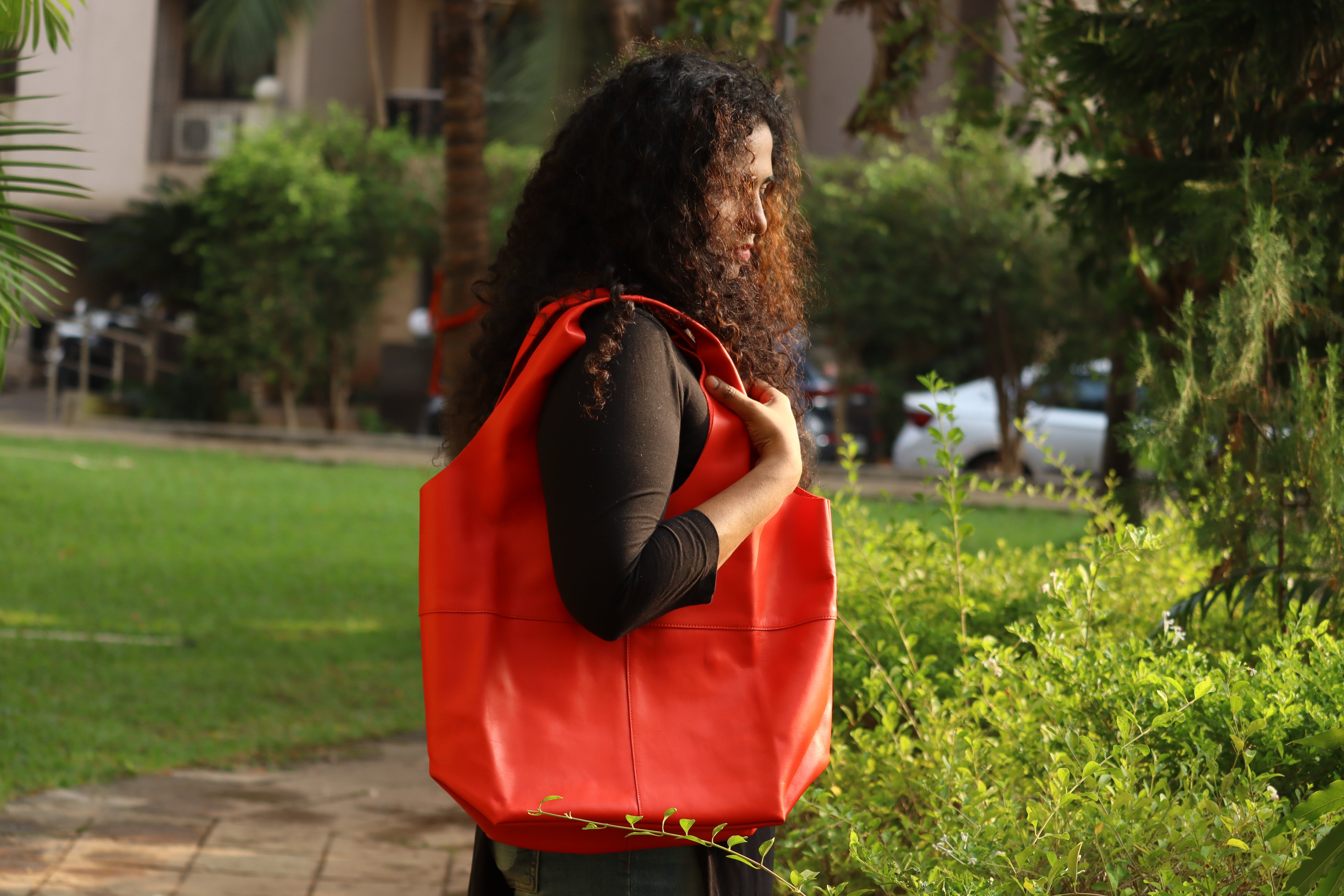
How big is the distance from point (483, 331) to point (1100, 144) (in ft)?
10.3

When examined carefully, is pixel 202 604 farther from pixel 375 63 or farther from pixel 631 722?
pixel 375 63

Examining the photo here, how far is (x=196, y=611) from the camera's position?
744 centimetres

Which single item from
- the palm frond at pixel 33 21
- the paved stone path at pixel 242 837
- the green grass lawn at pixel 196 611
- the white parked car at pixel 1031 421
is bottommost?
the green grass lawn at pixel 196 611

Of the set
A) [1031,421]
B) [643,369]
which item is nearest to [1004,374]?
[1031,421]

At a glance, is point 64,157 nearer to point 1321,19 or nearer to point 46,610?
point 46,610

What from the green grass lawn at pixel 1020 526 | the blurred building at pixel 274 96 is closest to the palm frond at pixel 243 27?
the blurred building at pixel 274 96

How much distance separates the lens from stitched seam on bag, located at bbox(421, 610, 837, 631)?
1485mm

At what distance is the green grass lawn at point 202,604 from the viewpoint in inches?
201

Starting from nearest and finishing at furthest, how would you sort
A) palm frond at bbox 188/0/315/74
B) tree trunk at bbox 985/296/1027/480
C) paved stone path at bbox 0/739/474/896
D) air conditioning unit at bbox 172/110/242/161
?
paved stone path at bbox 0/739/474/896, tree trunk at bbox 985/296/1027/480, palm frond at bbox 188/0/315/74, air conditioning unit at bbox 172/110/242/161

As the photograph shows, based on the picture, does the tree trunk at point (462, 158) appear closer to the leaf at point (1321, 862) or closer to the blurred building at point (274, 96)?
the leaf at point (1321, 862)

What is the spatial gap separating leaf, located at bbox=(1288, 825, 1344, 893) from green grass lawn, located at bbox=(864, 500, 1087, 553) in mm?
7351

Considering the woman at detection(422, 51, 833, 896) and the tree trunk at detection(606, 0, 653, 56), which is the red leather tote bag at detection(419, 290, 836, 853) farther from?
the tree trunk at detection(606, 0, 653, 56)

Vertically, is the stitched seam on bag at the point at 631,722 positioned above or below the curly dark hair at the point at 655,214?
below

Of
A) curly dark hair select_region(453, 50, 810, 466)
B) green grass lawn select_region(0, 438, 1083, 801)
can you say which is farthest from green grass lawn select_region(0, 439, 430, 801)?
curly dark hair select_region(453, 50, 810, 466)
